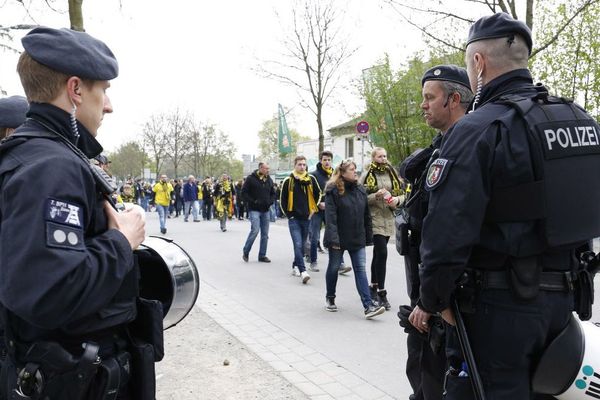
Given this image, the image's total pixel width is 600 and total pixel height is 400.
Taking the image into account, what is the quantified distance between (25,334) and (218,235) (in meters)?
14.5

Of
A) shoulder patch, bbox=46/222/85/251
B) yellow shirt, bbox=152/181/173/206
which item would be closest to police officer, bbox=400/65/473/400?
shoulder patch, bbox=46/222/85/251

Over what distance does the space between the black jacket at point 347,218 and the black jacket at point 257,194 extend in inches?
172

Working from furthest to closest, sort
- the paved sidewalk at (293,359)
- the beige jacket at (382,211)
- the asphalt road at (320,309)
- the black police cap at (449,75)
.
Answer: the beige jacket at (382,211)
the asphalt road at (320,309)
the paved sidewalk at (293,359)
the black police cap at (449,75)

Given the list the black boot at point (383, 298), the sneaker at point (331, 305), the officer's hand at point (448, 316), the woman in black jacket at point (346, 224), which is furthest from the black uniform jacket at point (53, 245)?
the black boot at point (383, 298)

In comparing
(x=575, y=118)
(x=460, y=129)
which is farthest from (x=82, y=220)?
(x=575, y=118)

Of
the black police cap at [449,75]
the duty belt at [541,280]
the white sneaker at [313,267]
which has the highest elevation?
the black police cap at [449,75]

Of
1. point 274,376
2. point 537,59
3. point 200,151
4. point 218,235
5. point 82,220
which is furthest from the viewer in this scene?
point 200,151

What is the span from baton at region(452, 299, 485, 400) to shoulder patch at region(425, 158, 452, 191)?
1.65 ft

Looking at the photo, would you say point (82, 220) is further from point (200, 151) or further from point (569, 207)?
point (200, 151)

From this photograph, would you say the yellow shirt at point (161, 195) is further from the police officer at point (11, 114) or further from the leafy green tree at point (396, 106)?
the police officer at point (11, 114)

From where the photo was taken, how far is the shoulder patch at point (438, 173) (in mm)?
2115

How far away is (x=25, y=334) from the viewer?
1.69m

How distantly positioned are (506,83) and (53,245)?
1939 mm

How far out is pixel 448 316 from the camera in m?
2.21
